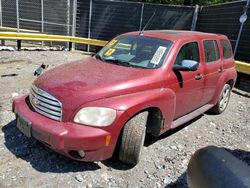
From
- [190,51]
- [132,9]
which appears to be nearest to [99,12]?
[132,9]

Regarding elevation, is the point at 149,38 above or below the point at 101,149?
above

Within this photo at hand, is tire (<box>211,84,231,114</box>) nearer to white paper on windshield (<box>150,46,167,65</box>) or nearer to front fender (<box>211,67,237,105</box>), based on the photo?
front fender (<box>211,67,237,105</box>)

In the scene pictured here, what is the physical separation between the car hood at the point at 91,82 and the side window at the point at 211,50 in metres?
1.69

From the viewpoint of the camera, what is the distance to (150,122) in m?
4.14

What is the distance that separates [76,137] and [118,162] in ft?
3.16

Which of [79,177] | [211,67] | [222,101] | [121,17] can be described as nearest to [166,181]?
[79,177]

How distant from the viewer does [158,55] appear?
4348mm

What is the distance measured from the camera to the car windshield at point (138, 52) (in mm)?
4312

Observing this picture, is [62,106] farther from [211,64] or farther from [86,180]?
[211,64]

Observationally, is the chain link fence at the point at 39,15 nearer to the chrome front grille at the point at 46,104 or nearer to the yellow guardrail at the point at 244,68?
the yellow guardrail at the point at 244,68

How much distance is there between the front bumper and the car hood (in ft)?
0.69

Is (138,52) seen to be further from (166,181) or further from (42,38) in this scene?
(42,38)

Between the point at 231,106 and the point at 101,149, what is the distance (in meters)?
4.63

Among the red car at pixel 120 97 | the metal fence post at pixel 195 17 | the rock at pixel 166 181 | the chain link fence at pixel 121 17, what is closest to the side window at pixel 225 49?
the red car at pixel 120 97
